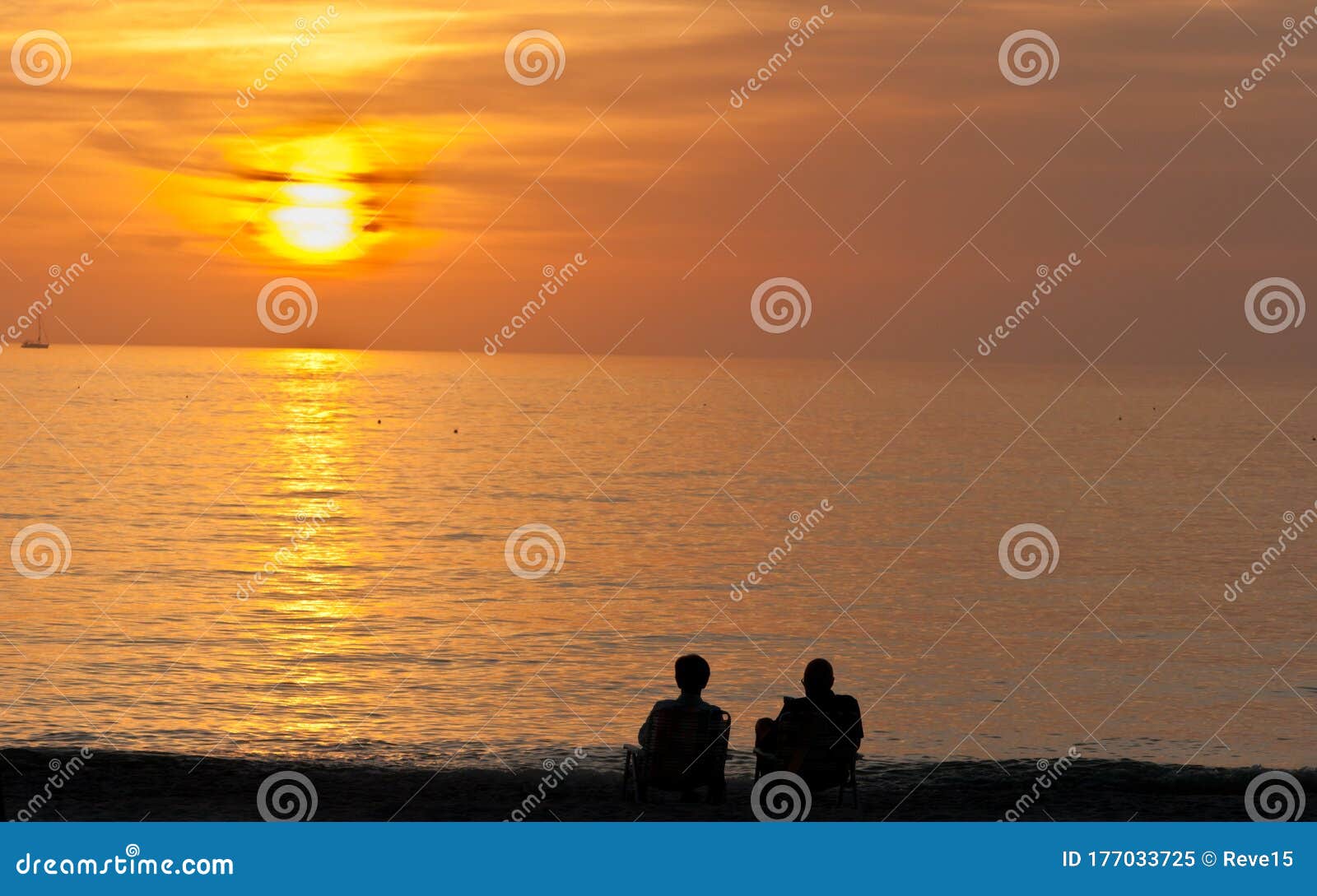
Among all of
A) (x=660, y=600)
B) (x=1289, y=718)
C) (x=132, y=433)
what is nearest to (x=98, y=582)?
(x=660, y=600)

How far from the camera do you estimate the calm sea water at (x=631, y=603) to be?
780 inches

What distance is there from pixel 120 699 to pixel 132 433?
87661 mm

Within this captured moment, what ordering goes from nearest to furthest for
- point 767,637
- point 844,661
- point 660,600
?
point 844,661 < point 767,637 < point 660,600

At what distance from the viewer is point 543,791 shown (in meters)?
12.3

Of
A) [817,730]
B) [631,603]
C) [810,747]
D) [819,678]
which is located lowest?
[810,747]

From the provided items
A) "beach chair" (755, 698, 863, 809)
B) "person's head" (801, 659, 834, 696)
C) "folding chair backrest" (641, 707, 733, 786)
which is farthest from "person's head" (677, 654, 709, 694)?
"person's head" (801, 659, 834, 696)

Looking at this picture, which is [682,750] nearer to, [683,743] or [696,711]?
[683,743]

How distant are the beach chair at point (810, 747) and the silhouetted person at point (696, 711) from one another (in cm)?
39

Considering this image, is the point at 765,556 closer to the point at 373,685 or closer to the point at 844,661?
the point at 844,661

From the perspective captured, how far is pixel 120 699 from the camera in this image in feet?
66.5

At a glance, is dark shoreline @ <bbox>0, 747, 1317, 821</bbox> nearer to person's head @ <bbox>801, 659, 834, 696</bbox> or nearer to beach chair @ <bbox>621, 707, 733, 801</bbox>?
beach chair @ <bbox>621, 707, 733, 801</bbox>

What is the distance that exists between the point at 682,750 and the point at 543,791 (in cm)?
206

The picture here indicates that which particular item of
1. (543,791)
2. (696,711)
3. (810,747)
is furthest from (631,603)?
(696,711)

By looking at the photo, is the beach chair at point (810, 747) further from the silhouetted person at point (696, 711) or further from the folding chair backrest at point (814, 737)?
the silhouetted person at point (696, 711)
